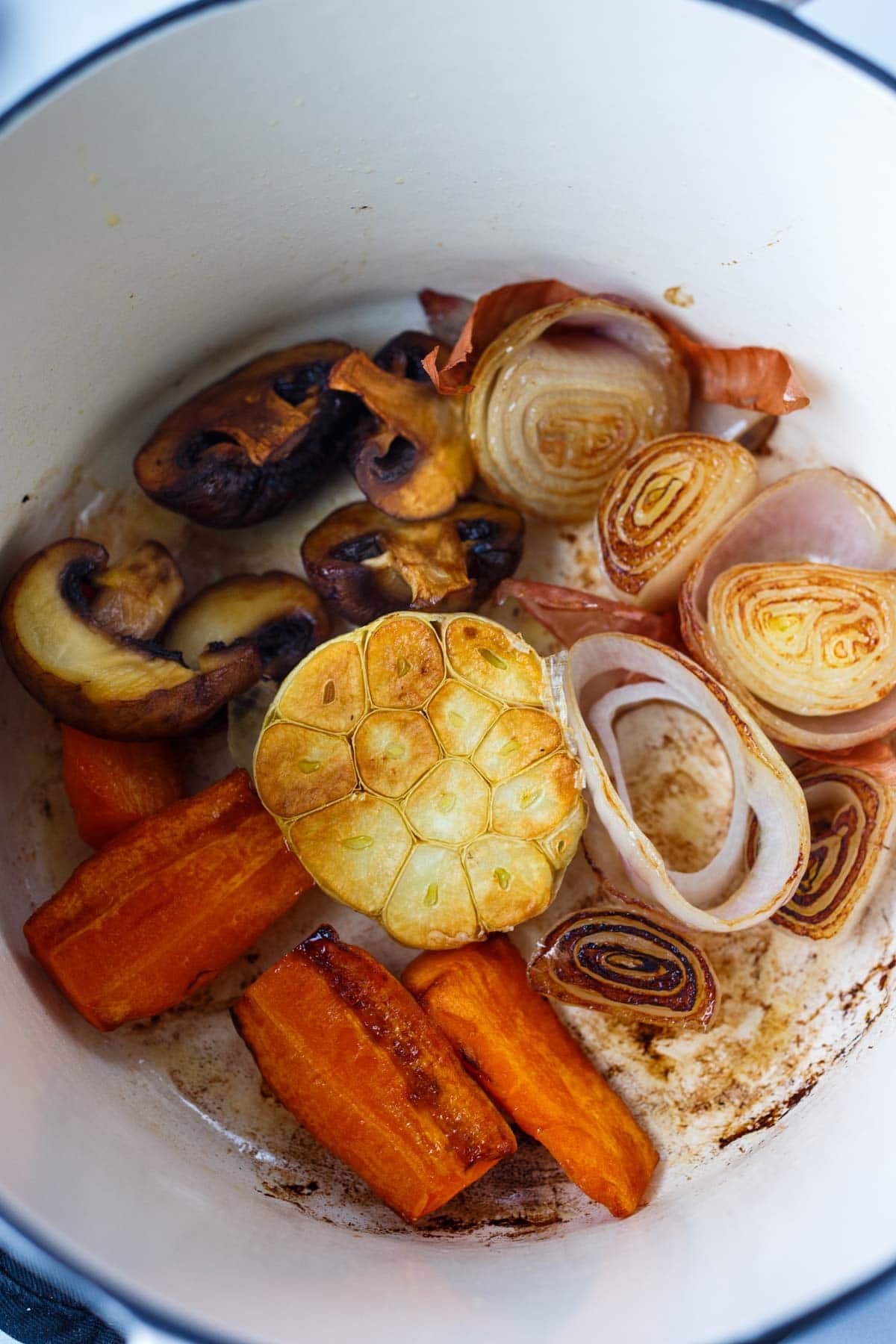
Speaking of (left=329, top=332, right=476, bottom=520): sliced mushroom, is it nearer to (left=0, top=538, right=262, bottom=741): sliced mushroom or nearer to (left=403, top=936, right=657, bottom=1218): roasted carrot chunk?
(left=0, top=538, right=262, bottom=741): sliced mushroom

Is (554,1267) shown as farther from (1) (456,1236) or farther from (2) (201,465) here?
(2) (201,465)

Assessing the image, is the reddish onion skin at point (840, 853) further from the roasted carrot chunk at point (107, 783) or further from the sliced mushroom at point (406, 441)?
the roasted carrot chunk at point (107, 783)

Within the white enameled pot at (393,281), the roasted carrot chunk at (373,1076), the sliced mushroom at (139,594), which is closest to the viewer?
the white enameled pot at (393,281)

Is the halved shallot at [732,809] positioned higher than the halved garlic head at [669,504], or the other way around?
the halved garlic head at [669,504]

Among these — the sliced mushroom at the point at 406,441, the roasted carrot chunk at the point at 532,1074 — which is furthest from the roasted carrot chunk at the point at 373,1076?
the sliced mushroom at the point at 406,441

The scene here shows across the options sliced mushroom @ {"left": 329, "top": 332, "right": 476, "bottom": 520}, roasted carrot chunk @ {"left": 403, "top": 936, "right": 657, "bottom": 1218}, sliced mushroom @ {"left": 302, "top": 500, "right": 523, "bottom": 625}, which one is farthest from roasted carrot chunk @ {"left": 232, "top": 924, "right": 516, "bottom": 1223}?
sliced mushroom @ {"left": 329, "top": 332, "right": 476, "bottom": 520}

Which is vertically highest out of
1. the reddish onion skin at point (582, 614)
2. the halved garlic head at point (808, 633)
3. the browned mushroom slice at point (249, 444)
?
the browned mushroom slice at point (249, 444)
